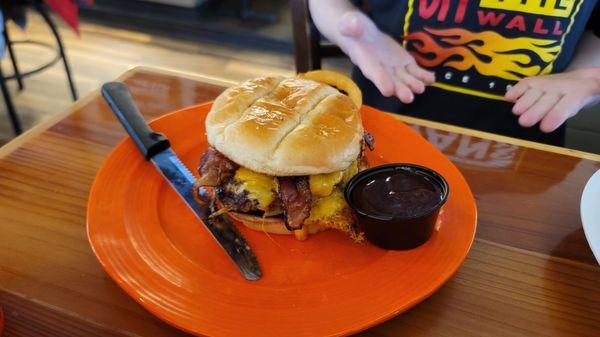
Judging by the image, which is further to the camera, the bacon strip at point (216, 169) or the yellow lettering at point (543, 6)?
the yellow lettering at point (543, 6)

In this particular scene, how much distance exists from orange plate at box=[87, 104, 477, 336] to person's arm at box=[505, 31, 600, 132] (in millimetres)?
388

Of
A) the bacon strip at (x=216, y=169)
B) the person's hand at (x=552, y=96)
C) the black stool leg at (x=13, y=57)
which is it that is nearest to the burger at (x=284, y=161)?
the bacon strip at (x=216, y=169)

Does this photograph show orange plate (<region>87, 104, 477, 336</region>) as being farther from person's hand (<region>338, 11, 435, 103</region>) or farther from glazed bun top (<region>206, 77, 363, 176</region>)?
person's hand (<region>338, 11, 435, 103</region>)

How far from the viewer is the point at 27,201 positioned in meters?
1.20

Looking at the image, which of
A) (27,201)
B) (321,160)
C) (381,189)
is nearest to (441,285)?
(381,189)

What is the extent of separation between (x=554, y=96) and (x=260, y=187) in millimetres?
1002

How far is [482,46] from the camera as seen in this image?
66.5 inches

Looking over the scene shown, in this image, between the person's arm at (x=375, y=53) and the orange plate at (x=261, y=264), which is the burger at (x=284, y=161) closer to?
the orange plate at (x=261, y=264)

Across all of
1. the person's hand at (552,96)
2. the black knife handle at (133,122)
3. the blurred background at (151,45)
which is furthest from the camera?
the blurred background at (151,45)

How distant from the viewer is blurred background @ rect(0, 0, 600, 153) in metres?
3.85

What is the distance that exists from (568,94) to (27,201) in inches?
61.4

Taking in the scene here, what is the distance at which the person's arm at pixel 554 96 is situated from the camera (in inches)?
57.6

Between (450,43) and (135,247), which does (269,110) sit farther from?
(450,43)

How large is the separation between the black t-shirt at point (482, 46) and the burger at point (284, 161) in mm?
707
